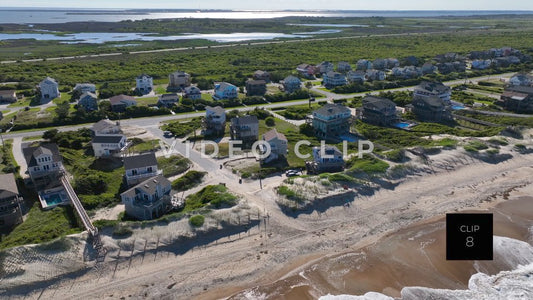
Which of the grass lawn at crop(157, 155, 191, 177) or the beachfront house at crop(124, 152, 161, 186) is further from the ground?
the beachfront house at crop(124, 152, 161, 186)

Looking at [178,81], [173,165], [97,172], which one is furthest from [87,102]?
[173,165]

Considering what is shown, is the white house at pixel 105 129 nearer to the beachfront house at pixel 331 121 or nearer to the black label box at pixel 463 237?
the beachfront house at pixel 331 121

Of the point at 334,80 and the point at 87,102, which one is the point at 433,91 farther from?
the point at 87,102

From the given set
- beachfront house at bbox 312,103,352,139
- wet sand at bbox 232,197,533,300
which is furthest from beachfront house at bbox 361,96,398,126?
wet sand at bbox 232,197,533,300

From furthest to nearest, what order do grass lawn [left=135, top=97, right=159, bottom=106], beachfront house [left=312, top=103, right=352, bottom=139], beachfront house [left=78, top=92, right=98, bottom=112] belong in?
grass lawn [left=135, top=97, right=159, bottom=106]
beachfront house [left=78, top=92, right=98, bottom=112]
beachfront house [left=312, top=103, right=352, bottom=139]

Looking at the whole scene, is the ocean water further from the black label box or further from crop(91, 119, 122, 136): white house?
crop(91, 119, 122, 136): white house
